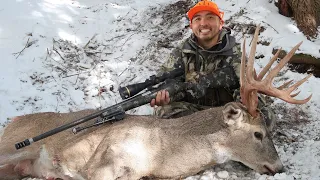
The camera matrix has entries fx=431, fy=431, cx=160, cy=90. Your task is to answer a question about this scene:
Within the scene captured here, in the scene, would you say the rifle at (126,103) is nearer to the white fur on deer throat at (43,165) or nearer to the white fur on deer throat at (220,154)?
the white fur on deer throat at (43,165)

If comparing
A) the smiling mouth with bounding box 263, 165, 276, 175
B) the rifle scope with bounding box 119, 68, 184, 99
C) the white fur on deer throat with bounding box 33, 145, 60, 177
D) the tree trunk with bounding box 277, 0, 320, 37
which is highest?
the tree trunk with bounding box 277, 0, 320, 37

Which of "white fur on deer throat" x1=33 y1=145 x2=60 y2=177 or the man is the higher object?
the man

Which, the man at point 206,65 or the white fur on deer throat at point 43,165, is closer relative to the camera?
the white fur on deer throat at point 43,165

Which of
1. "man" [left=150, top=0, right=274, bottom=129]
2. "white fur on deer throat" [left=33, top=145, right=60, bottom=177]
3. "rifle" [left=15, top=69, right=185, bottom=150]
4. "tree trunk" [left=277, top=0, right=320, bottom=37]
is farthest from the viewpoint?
"tree trunk" [left=277, top=0, right=320, bottom=37]

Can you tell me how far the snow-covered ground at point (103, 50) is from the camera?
20.2 feet

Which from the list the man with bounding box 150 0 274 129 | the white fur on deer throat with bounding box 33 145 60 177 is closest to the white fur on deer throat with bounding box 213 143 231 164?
the man with bounding box 150 0 274 129

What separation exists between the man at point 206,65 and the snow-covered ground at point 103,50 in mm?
852

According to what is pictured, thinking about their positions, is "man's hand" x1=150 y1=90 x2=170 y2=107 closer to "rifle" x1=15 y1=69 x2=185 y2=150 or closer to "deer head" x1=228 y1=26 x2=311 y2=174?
"rifle" x1=15 y1=69 x2=185 y2=150

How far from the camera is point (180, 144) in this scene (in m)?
4.54

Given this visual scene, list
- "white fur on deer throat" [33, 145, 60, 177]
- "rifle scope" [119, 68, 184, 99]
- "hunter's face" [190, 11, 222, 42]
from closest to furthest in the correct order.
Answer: "white fur on deer throat" [33, 145, 60, 177], "rifle scope" [119, 68, 184, 99], "hunter's face" [190, 11, 222, 42]

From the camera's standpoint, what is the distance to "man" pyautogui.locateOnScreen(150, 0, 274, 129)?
17.6 ft

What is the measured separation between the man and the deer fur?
2.18ft

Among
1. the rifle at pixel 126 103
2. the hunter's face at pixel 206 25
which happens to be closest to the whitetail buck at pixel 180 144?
the rifle at pixel 126 103

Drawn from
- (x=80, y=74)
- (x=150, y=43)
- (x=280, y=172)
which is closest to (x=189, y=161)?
(x=280, y=172)
